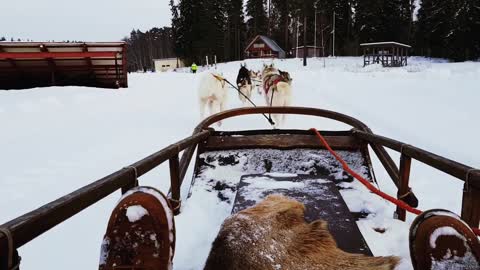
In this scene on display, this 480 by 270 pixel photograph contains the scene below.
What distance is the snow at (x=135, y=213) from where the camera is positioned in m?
1.32

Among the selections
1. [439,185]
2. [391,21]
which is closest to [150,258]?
[439,185]

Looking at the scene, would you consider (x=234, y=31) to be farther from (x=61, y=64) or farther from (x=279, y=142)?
(x=279, y=142)

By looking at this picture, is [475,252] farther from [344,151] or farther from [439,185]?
[439,185]

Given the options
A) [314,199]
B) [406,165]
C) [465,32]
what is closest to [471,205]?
[406,165]

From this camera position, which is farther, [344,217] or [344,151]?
[344,151]

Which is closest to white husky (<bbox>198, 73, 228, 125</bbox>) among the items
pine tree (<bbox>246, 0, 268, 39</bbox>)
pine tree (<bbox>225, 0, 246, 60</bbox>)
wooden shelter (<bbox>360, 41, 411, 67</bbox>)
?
wooden shelter (<bbox>360, 41, 411, 67</bbox>)

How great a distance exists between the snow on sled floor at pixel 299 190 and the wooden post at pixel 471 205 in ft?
1.39

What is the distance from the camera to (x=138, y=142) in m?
6.54

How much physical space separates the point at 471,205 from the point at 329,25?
64161mm

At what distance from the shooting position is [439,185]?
4242 millimetres

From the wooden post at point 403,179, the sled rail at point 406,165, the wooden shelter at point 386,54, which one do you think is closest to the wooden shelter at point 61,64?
the sled rail at point 406,165

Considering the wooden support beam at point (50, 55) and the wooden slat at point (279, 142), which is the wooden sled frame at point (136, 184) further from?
the wooden support beam at point (50, 55)

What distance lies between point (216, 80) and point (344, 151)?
5.10m

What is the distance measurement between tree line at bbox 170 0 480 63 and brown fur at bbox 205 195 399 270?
45.0 metres
